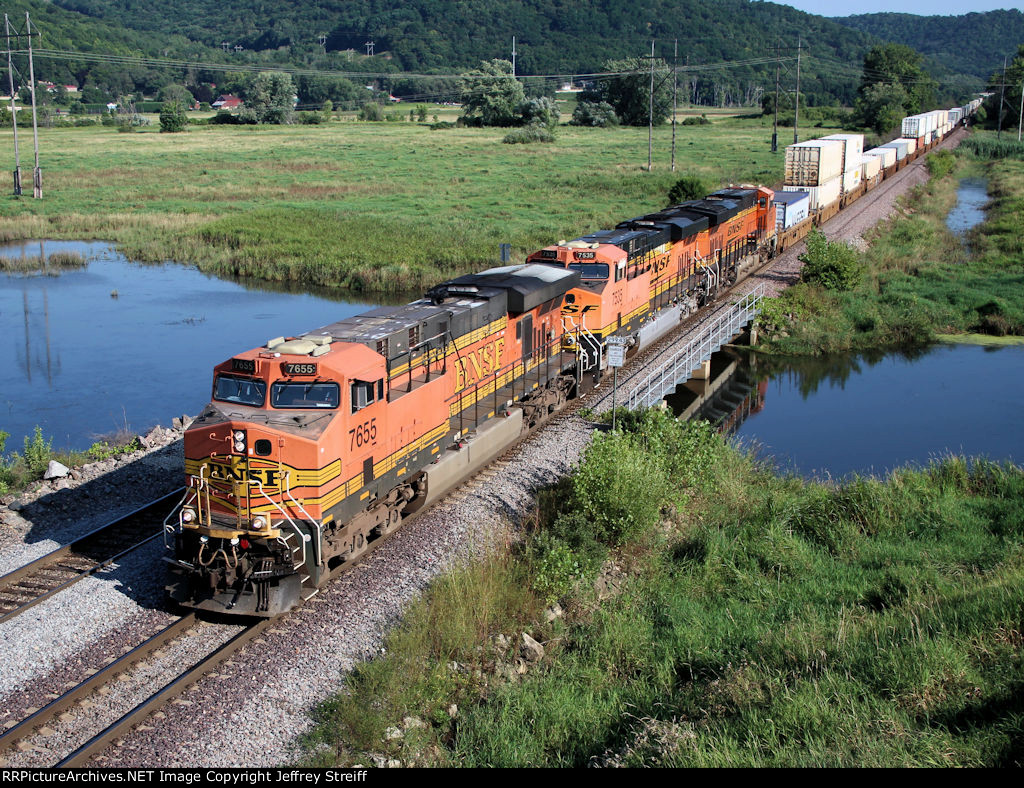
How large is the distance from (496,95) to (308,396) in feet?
363

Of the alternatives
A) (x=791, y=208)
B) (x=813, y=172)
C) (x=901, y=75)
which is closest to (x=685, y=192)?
(x=813, y=172)

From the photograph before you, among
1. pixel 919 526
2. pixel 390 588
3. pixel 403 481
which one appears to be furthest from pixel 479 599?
pixel 919 526

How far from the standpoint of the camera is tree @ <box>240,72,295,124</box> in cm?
13135

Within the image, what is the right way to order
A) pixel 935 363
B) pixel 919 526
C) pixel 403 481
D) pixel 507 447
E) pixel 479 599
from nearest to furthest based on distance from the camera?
pixel 479 599 < pixel 403 481 < pixel 919 526 < pixel 507 447 < pixel 935 363

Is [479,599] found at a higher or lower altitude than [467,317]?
lower

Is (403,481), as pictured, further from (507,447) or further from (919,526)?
(919,526)

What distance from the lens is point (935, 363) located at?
113 feet

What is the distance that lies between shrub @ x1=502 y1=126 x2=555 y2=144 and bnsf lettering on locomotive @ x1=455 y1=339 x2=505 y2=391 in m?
87.5

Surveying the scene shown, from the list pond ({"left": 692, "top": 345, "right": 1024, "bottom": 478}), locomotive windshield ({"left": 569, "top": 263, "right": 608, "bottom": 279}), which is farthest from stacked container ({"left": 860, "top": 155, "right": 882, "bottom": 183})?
locomotive windshield ({"left": 569, "top": 263, "right": 608, "bottom": 279})

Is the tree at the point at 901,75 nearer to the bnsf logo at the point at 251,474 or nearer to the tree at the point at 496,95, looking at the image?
the tree at the point at 496,95

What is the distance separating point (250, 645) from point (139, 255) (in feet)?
145

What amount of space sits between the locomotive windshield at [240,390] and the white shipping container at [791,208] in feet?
119

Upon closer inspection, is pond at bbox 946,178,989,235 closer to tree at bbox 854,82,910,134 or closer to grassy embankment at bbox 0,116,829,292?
grassy embankment at bbox 0,116,829,292

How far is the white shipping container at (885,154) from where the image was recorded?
73.3 metres
